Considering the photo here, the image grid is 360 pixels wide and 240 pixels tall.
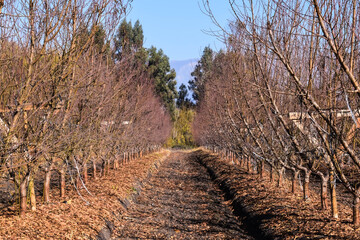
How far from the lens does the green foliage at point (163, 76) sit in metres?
54.3

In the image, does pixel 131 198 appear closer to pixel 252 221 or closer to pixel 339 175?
pixel 252 221

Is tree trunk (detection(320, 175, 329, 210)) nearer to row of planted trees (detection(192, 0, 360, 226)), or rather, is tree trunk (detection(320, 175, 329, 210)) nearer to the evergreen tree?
row of planted trees (detection(192, 0, 360, 226))

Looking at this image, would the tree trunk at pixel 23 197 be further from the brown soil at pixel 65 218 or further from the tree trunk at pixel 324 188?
the tree trunk at pixel 324 188

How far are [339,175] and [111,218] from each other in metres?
5.69

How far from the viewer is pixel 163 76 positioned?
57062 mm

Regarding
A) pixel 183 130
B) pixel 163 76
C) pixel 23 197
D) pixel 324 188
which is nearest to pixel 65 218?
pixel 23 197

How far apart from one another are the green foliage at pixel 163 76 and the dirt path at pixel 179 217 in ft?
130

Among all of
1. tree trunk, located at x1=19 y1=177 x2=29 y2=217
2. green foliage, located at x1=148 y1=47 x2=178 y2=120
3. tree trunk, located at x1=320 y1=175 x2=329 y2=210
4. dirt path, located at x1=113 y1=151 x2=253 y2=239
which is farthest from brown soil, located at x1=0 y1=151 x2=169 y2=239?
green foliage, located at x1=148 y1=47 x2=178 y2=120

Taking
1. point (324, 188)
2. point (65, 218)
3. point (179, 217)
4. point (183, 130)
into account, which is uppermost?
point (183, 130)

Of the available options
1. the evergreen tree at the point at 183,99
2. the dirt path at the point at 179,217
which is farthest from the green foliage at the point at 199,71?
the dirt path at the point at 179,217

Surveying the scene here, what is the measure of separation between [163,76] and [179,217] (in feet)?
156

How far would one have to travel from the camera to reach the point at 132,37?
39469 millimetres

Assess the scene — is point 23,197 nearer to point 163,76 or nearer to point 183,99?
point 163,76

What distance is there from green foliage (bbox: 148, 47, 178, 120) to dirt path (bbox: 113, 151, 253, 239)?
130ft
